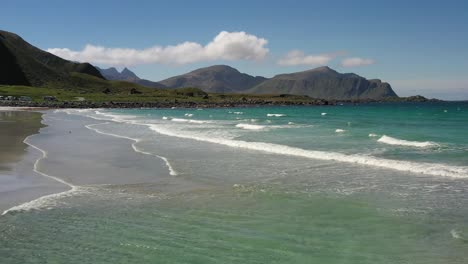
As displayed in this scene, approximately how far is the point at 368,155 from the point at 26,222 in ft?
60.6

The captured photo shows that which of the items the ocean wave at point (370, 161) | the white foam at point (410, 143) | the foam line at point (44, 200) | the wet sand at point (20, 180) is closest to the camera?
the foam line at point (44, 200)

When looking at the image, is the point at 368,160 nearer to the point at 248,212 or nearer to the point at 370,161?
the point at 370,161

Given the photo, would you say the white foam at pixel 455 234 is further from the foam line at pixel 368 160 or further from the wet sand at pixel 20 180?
the wet sand at pixel 20 180

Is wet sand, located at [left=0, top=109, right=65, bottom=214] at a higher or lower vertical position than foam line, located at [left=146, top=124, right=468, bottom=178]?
lower

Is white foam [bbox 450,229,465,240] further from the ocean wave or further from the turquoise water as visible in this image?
the ocean wave

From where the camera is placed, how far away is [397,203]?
14195mm

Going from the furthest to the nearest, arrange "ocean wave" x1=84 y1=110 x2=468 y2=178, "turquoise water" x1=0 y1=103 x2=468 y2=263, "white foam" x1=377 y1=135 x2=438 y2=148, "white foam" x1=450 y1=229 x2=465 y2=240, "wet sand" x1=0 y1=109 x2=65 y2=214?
"white foam" x1=377 y1=135 x2=438 y2=148 < "ocean wave" x1=84 y1=110 x2=468 y2=178 < "wet sand" x1=0 y1=109 x2=65 y2=214 < "white foam" x1=450 y1=229 x2=465 y2=240 < "turquoise water" x1=0 y1=103 x2=468 y2=263

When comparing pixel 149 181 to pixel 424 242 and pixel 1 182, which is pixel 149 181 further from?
Answer: pixel 424 242

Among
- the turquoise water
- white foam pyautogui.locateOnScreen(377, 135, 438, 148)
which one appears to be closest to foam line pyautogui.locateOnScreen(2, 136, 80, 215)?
the turquoise water

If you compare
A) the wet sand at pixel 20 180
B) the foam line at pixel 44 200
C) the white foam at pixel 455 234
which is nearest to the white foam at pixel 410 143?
the white foam at pixel 455 234

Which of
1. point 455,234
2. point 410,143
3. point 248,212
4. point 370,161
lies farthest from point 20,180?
point 410,143

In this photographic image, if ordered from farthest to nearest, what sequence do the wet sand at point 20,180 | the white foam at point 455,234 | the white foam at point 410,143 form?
1. the white foam at point 410,143
2. the wet sand at point 20,180
3. the white foam at point 455,234

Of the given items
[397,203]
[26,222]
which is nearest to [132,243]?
[26,222]

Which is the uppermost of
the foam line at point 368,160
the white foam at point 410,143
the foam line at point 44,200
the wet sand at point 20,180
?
the white foam at point 410,143
